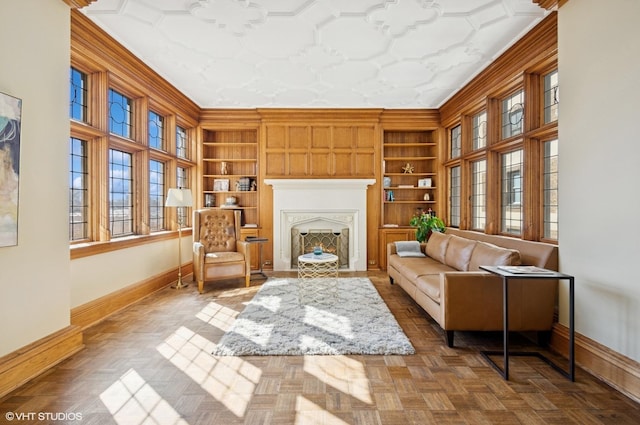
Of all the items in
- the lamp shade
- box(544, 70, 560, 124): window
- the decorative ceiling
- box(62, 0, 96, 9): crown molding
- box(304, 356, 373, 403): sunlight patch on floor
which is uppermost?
the decorative ceiling

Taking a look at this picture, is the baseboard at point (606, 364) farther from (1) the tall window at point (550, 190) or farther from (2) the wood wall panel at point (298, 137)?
(2) the wood wall panel at point (298, 137)

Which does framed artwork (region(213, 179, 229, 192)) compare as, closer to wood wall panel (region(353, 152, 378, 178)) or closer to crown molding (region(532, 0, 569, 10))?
wood wall panel (region(353, 152, 378, 178))

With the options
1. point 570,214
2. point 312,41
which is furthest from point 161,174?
point 570,214

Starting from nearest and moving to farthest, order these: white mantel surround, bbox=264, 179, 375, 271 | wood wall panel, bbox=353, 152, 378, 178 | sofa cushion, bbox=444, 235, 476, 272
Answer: sofa cushion, bbox=444, 235, 476, 272 → white mantel surround, bbox=264, 179, 375, 271 → wood wall panel, bbox=353, 152, 378, 178

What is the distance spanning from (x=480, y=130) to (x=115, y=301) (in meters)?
5.54

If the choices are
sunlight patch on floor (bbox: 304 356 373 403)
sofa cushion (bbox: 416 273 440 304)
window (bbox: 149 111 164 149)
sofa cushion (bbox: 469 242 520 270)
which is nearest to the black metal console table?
sofa cushion (bbox: 469 242 520 270)

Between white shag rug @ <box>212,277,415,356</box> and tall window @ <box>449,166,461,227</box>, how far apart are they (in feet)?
7.57

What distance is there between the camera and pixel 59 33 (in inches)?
98.8

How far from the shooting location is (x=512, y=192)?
400 centimetres

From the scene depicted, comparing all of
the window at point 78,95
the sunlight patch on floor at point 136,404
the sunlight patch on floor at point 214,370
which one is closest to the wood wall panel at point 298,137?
the window at point 78,95

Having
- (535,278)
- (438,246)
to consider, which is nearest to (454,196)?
(438,246)

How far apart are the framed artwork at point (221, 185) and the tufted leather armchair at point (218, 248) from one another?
111 centimetres

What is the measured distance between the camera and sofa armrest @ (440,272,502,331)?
272 centimetres

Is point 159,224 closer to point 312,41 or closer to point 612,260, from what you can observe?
point 312,41
